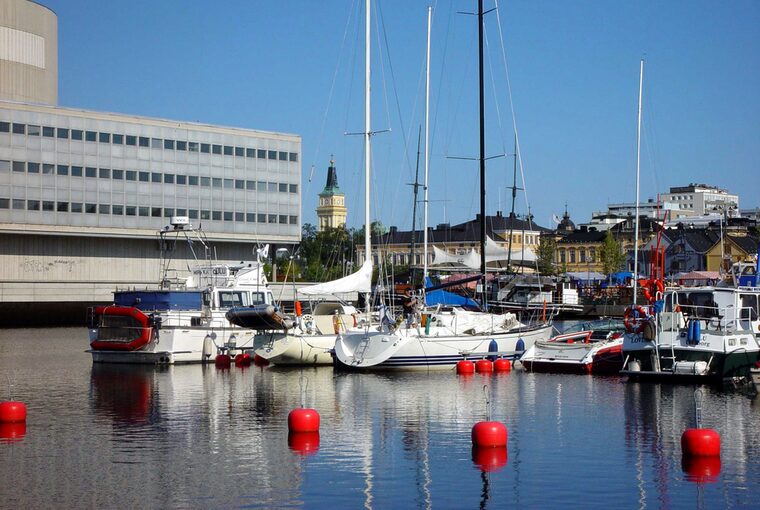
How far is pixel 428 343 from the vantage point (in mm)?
50656

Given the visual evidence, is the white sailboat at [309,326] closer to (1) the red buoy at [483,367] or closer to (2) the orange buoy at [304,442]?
(1) the red buoy at [483,367]

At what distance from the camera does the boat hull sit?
5000cm

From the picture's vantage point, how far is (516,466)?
27.0 m

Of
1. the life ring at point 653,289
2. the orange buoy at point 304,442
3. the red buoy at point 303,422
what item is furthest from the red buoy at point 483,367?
the orange buoy at point 304,442

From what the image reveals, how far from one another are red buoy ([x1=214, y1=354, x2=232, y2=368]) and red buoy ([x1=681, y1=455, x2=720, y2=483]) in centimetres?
3108

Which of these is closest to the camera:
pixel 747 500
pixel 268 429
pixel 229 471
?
pixel 747 500

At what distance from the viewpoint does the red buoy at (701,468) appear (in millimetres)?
25562

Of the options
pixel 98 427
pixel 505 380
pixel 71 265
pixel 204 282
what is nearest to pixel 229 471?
pixel 98 427

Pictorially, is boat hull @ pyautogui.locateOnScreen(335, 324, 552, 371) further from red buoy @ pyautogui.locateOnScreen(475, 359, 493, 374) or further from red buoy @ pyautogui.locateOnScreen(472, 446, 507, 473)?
red buoy @ pyautogui.locateOnScreen(472, 446, 507, 473)

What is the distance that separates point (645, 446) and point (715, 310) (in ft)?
54.9

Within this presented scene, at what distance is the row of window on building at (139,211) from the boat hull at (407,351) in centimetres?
6117

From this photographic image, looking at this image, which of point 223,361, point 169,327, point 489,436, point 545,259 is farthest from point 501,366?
point 545,259

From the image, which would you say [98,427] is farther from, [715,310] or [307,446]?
[715,310]

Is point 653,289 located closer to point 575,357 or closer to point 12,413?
point 575,357
